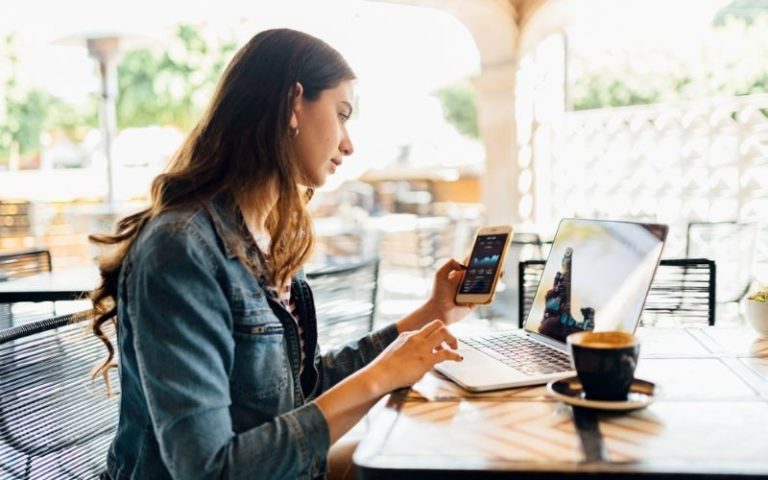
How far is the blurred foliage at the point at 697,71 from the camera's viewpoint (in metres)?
8.05

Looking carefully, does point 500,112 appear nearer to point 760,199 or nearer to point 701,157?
point 701,157

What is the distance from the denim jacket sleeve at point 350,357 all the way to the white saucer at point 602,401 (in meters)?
0.46

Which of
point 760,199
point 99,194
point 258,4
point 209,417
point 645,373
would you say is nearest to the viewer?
point 209,417

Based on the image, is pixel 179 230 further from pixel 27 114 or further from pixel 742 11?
pixel 27 114

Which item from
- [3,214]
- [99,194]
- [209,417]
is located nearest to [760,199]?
[209,417]

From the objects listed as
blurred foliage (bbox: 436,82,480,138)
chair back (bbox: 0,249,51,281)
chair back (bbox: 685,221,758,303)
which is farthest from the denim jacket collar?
blurred foliage (bbox: 436,82,480,138)

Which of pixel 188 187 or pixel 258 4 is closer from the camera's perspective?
pixel 188 187

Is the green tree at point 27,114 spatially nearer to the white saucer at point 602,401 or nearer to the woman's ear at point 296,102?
the woman's ear at point 296,102

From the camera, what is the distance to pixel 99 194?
9398 millimetres

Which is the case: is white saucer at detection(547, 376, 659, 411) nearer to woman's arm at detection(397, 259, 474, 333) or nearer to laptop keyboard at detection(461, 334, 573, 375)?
laptop keyboard at detection(461, 334, 573, 375)

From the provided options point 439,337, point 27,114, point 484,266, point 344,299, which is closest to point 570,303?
Answer: point 484,266

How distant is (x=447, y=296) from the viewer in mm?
1581

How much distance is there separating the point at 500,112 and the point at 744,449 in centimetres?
447

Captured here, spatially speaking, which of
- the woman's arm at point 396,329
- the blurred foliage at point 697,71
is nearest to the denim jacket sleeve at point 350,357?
the woman's arm at point 396,329
